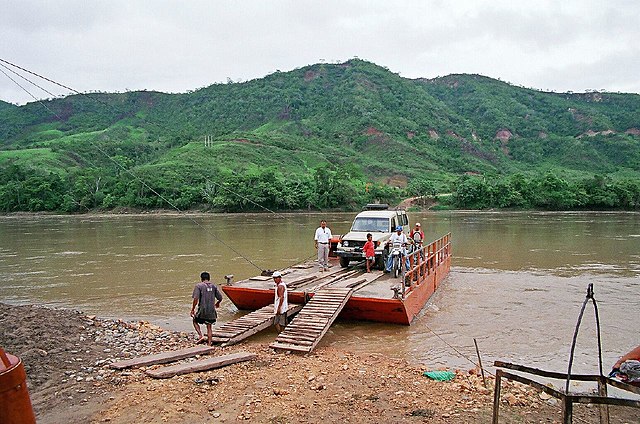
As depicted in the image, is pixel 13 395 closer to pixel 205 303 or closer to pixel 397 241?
pixel 205 303

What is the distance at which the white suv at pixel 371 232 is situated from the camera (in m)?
15.0

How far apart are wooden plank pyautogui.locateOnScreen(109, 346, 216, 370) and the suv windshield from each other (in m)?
7.91

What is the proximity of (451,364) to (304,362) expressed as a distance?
114 inches

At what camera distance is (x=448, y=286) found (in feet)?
56.3

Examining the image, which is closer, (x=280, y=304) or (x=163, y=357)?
(x=163, y=357)

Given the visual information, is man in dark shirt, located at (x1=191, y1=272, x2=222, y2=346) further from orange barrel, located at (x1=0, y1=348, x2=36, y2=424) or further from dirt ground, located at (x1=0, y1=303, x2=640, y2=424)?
orange barrel, located at (x1=0, y1=348, x2=36, y2=424)

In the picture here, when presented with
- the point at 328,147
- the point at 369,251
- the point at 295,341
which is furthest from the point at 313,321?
the point at 328,147

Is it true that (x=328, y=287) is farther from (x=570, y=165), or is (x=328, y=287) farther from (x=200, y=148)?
(x=570, y=165)

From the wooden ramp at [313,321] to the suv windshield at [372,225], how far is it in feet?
13.5

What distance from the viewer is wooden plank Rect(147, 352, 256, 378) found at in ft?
24.0

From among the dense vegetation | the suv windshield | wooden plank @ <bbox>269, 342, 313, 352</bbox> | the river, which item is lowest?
the river

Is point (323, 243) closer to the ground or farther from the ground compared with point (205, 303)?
farther from the ground

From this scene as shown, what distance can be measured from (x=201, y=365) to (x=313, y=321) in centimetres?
295

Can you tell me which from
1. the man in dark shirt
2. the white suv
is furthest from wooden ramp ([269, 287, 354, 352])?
the white suv
